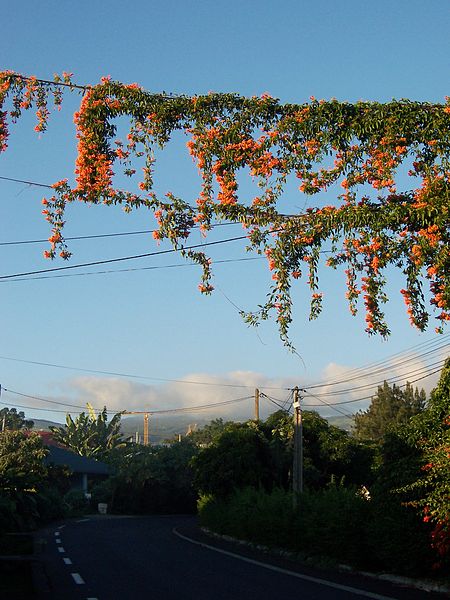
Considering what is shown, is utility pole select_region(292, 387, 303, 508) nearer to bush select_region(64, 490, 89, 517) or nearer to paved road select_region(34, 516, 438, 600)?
paved road select_region(34, 516, 438, 600)

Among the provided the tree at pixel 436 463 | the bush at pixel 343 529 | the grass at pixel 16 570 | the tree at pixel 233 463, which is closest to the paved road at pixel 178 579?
the grass at pixel 16 570

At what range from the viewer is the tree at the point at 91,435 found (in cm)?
8731

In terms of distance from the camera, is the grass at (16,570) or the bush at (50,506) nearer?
the grass at (16,570)

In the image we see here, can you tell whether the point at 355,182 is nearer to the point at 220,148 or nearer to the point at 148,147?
the point at 220,148

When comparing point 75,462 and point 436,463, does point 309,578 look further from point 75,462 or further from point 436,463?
point 75,462

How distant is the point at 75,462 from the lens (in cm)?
7294

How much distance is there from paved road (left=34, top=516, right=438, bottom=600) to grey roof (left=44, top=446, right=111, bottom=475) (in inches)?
1784

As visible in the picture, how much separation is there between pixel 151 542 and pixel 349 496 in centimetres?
1292

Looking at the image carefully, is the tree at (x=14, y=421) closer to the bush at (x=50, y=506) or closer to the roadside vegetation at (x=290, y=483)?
the roadside vegetation at (x=290, y=483)

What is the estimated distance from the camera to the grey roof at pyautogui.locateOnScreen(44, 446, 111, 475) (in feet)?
226

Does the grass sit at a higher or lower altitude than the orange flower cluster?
lower

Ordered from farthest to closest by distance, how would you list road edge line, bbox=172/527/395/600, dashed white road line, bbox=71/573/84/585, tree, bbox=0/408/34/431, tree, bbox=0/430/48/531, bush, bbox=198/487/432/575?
tree, bbox=0/408/34/431
tree, bbox=0/430/48/531
dashed white road line, bbox=71/573/84/585
bush, bbox=198/487/432/575
road edge line, bbox=172/527/395/600

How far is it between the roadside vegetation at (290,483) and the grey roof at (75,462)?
1.60m

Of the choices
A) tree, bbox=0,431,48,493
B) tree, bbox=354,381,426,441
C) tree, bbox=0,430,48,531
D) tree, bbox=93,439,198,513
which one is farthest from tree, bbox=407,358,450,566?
tree, bbox=354,381,426,441
